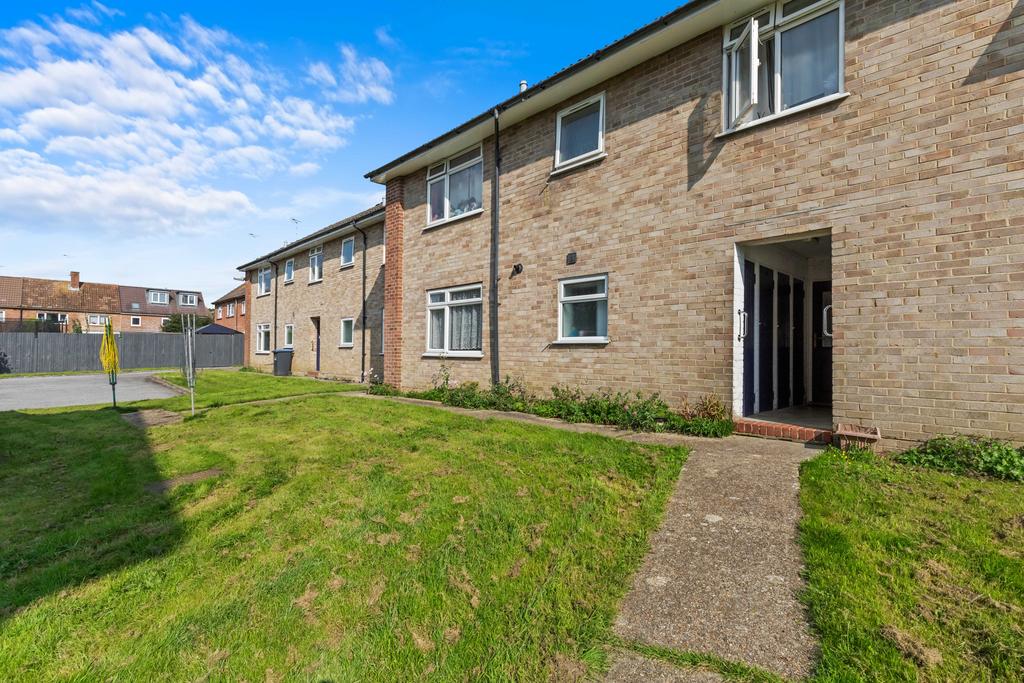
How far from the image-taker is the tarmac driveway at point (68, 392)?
42.4 ft

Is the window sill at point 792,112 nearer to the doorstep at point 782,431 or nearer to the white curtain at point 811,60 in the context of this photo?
the white curtain at point 811,60

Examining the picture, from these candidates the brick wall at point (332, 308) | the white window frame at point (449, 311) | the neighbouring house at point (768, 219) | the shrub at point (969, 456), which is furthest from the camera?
the brick wall at point (332, 308)

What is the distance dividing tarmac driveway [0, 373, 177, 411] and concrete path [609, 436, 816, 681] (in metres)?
14.9

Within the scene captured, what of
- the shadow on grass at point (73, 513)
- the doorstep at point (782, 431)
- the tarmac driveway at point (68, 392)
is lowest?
the tarmac driveway at point (68, 392)

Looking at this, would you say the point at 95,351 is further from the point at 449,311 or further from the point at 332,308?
the point at 449,311

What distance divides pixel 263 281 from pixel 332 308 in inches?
Answer: 334

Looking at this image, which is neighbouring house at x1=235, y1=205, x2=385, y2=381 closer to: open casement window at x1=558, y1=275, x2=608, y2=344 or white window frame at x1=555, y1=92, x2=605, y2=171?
white window frame at x1=555, y1=92, x2=605, y2=171

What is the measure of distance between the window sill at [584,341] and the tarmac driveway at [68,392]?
12.1 m

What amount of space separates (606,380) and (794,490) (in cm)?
397

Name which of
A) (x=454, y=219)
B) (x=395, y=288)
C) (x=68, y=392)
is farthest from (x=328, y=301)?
(x=454, y=219)

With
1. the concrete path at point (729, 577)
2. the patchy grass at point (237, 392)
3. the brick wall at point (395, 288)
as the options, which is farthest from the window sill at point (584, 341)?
the patchy grass at point (237, 392)

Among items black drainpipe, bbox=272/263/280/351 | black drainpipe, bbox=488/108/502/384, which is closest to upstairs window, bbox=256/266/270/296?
black drainpipe, bbox=272/263/280/351

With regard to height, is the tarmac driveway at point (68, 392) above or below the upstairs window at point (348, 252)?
below

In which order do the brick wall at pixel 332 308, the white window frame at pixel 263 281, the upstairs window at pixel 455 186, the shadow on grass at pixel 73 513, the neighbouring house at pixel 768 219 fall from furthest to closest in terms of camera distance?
the white window frame at pixel 263 281 < the brick wall at pixel 332 308 < the upstairs window at pixel 455 186 < the neighbouring house at pixel 768 219 < the shadow on grass at pixel 73 513
